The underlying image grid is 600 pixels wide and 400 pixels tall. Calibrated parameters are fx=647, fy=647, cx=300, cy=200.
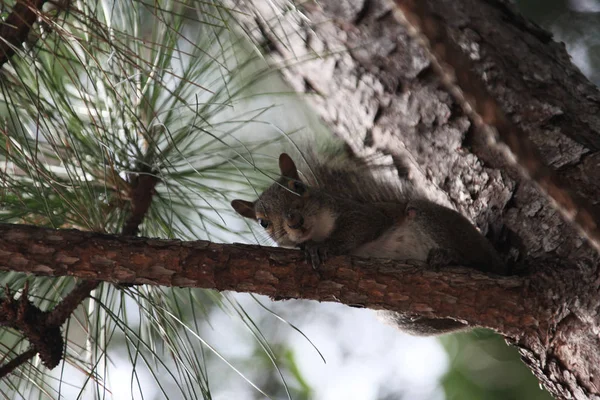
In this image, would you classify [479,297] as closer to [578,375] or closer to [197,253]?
[578,375]

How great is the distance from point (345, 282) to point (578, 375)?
42 cm

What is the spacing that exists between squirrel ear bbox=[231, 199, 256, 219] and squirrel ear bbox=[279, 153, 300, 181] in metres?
0.12

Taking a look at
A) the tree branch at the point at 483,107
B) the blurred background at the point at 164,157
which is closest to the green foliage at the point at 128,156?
the blurred background at the point at 164,157

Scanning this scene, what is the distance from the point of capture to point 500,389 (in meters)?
1.67

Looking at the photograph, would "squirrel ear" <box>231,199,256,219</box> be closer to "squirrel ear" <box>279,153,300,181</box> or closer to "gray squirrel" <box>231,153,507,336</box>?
"gray squirrel" <box>231,153,507,336</box>

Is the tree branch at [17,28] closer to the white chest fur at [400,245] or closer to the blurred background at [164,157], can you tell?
the blurred background at [164,157]

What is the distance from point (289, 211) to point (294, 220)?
49mm

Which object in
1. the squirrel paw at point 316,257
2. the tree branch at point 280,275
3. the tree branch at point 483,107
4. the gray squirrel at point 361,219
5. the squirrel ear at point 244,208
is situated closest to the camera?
the tree branch at point 483,107

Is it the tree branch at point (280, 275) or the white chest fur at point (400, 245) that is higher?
the white chest fur at point (400, 245)

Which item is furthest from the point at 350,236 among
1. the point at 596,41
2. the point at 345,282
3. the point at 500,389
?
the point at 596,41

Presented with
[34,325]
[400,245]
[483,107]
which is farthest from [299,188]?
[483,107]

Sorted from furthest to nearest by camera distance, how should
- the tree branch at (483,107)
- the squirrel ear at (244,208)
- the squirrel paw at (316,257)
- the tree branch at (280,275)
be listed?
the squirrel ear at (244,208), the squirrel paw at (316,257), the tree branch at (280,275), the tree branch at (483,107)

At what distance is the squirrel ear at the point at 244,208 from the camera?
5.15 ft

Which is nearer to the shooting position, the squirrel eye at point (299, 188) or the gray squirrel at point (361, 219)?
the gray squirrel at point (361, 219)
